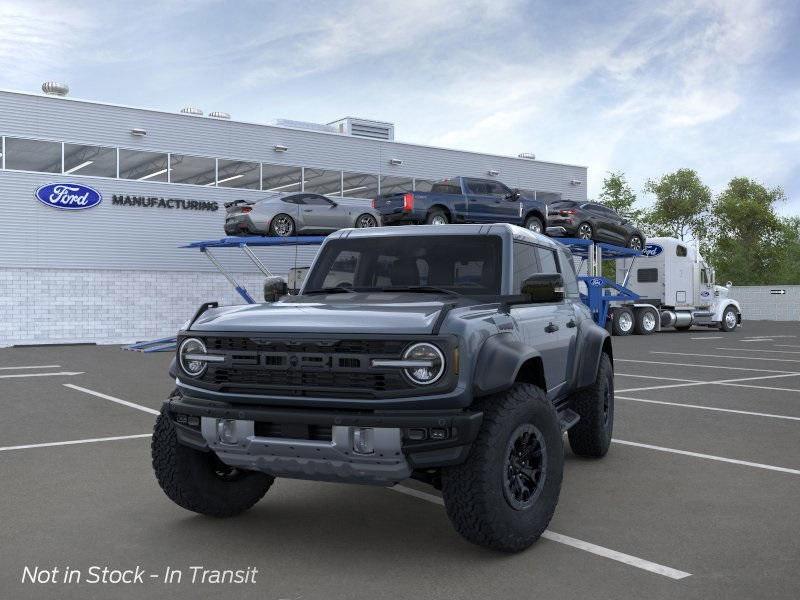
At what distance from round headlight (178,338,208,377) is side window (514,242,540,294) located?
7.14ft

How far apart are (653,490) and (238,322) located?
3.28 metres

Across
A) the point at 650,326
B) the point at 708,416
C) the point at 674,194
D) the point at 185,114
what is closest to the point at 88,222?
the point at 185,114

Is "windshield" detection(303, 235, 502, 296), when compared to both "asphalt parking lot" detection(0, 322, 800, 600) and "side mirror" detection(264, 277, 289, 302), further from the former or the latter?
"asphalt parking lot" detection(0, 322, 800, 600)

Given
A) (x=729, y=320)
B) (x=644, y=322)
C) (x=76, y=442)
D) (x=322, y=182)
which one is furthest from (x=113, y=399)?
(x=729, y=320)

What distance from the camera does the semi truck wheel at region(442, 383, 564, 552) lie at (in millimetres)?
4371

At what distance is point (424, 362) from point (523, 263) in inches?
80.6

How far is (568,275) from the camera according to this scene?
7289 mm

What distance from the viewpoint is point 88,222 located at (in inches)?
1102

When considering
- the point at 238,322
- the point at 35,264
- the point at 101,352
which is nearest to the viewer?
the point at 238,322

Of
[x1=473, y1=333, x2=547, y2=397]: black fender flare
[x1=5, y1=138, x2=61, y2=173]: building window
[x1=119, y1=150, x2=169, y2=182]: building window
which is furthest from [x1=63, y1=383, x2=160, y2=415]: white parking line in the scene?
[x1=119, y1=150, x2=169, y2=182]: building window

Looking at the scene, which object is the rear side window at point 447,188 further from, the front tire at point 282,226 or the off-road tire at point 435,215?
the front tire at point 282,226

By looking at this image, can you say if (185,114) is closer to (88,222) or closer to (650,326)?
(88,222)

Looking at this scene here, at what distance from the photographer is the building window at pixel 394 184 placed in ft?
112

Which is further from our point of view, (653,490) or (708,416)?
(708,416)
